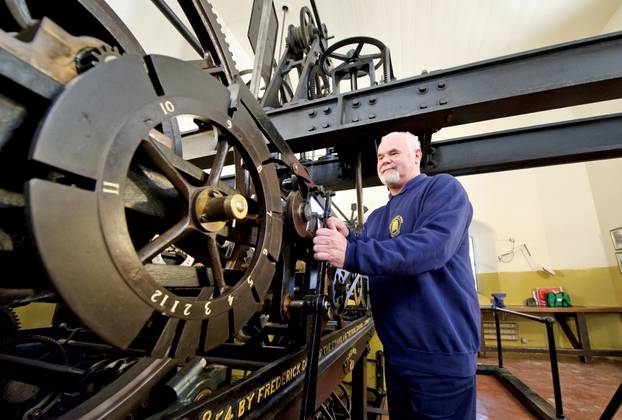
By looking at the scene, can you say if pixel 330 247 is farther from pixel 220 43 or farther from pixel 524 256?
pixel 524 256

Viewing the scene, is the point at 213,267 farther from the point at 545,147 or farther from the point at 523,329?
the point at 523,329

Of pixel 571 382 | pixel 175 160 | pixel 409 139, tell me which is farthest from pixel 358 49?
pixel 571 382

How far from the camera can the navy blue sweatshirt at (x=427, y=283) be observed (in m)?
0.82

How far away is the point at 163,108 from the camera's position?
1.44 ft

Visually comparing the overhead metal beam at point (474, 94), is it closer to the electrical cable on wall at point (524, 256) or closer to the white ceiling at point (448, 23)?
the white ceiling at point (448, 23)

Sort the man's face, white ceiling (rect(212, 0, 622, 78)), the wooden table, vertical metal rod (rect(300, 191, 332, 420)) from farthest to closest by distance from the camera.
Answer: the wooden table, white ceiling (rect(212, 0, 622, 78)), the man's face, vertical metal rod (rect(300, 191, 332, 420))

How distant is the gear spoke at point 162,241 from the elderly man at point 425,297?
424mm

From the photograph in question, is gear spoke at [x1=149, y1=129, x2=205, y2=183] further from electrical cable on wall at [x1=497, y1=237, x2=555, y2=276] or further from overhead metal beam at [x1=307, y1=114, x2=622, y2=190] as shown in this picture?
electrical cable on wall at [x1=497, y1=237, x2=555, y2=276]

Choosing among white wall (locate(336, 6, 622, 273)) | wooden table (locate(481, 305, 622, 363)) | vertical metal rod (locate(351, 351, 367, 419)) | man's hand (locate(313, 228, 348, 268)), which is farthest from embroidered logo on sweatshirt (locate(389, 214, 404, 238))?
white wall (locate(336, 6, 622, 273))

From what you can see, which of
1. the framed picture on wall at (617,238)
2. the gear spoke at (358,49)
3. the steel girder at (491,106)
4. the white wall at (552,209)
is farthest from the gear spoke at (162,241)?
the framed picture on wall at (617,238)

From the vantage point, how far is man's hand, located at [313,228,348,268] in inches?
32.5

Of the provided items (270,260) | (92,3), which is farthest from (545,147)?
(92,3)

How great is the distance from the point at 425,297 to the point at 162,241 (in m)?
0.84

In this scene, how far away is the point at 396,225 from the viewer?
111 centimetres
